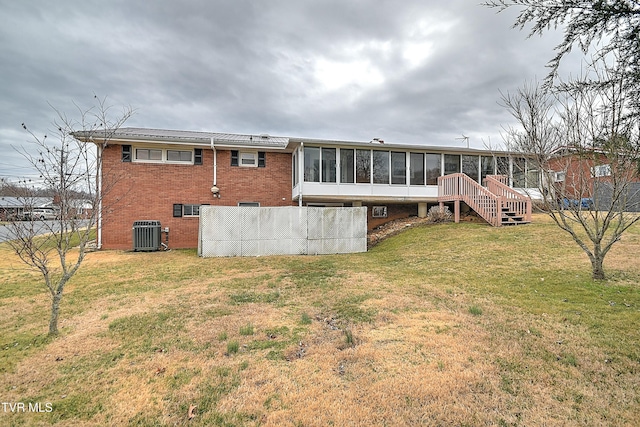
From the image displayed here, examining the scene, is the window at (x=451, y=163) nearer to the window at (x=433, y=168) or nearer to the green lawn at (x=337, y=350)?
the window at (x=433, y=168)

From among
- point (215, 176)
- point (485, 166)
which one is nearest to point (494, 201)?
point (485, 166)

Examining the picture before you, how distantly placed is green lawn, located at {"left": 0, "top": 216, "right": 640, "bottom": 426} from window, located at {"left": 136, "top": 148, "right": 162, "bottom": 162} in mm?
7577

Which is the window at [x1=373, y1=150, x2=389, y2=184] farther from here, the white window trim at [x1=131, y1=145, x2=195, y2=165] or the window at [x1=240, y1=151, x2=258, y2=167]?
the white window trim at [x1=131, y1=145, x2=195, y2=165]

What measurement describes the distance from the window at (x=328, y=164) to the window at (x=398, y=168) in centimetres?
311

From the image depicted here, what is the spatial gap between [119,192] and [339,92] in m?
13.8

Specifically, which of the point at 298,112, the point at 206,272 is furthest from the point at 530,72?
the point at 298,112

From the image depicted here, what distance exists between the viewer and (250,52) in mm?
12945

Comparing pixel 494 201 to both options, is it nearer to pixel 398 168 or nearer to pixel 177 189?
pixel 398 168

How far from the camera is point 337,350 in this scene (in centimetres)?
349

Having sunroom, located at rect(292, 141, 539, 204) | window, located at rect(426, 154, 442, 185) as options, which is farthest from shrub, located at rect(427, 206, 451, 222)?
window, located at rect(426, 154, 442, 185)

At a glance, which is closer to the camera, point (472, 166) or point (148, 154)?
point (148, 154)

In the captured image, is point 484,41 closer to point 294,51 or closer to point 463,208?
point 294,51

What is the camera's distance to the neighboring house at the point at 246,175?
42.9 feet

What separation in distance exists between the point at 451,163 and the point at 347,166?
5.95 m
